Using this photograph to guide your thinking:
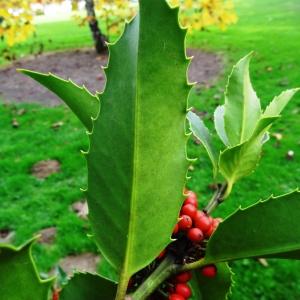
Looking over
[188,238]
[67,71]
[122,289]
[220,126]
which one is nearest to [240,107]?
[220,126]

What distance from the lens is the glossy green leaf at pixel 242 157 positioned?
76 centimetres

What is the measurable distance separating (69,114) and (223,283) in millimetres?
6959

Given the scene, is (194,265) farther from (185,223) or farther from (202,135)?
(202,135)

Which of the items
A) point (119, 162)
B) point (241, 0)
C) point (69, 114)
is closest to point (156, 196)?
point (119, 162)

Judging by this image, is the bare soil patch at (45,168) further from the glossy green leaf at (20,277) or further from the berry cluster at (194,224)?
the glossy green leaf at (20,277)

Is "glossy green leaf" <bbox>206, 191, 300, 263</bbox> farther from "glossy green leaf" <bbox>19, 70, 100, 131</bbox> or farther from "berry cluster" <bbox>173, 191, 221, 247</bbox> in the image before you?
"glossy green leaf" <bbox>19, 70, 100, 131</bbox>

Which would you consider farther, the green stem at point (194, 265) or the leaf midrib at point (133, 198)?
the green stem at point (194, 265)

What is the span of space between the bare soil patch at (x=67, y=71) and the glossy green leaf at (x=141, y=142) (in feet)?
25.8

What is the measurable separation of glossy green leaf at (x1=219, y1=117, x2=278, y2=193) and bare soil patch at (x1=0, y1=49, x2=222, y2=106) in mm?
7698

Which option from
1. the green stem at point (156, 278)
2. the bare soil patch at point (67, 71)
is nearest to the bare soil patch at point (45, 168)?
the bare soil patch at point (67, 71)

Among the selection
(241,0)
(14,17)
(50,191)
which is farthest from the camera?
(241,0)

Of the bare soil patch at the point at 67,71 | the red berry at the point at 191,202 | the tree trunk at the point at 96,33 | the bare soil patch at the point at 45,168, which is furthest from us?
the tree trunk at the point at 96,33

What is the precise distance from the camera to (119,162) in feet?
1.92

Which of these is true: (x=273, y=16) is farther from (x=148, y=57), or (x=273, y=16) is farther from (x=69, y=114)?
(x=148, y=57)
